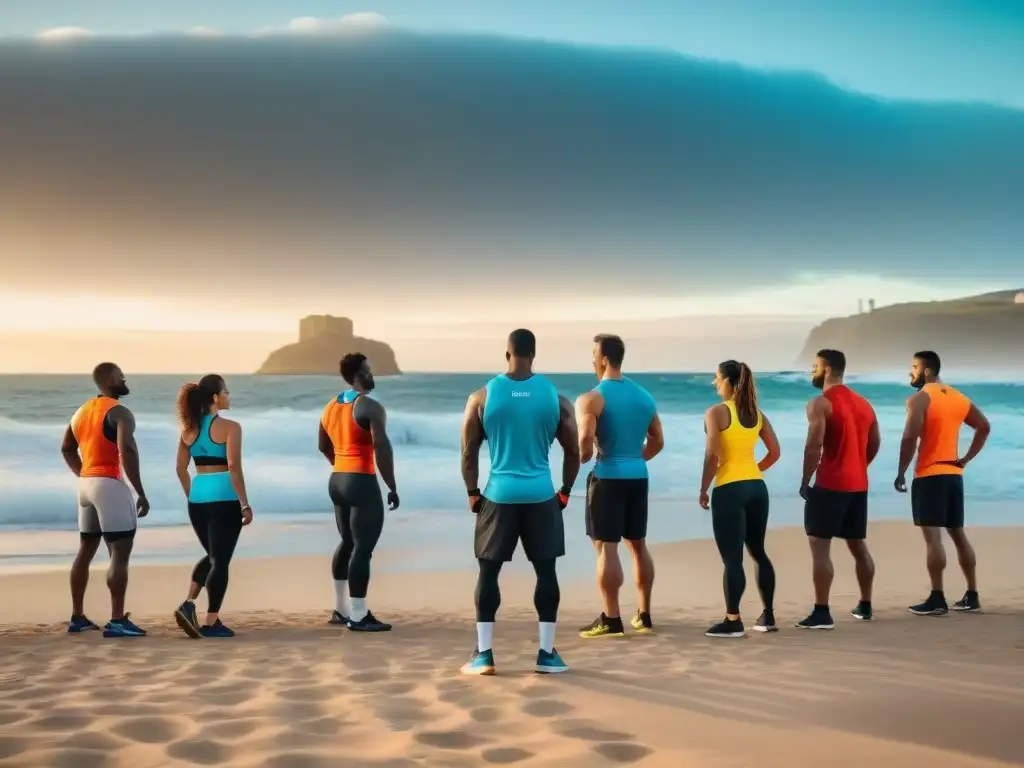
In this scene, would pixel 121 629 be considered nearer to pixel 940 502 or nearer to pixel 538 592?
pixel 538 592

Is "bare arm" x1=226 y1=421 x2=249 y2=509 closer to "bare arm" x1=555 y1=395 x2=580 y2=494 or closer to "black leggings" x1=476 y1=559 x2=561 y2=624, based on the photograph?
"black leggings" x1=476 y1=559 x2=561 y2=624

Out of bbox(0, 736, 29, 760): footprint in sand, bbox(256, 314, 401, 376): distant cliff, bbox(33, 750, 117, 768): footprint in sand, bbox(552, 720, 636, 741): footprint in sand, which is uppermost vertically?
bbox(256, 314, 401, 376): distant cliff

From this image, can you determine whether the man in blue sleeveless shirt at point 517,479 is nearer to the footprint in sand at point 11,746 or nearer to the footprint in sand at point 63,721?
the footprint in sand at point 63,721

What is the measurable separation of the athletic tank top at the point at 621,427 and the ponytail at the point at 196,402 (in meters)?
1.99

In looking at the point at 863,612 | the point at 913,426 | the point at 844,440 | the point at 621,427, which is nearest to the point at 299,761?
the point at 621,427

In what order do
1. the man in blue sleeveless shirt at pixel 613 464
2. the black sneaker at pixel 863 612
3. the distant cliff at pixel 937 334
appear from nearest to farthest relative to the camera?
1. the man in blue sleeveless shirt at pixel 613 464
2. the black sneaker at pixel 863 612
3. the distant cliff at pixel 937 334

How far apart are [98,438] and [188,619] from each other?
1.09 meters

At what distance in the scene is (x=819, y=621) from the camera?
17.5 feet

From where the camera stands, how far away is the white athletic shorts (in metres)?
5.31

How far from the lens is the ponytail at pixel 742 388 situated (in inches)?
197

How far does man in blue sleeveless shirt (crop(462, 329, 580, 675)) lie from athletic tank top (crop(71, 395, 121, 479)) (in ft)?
7.42

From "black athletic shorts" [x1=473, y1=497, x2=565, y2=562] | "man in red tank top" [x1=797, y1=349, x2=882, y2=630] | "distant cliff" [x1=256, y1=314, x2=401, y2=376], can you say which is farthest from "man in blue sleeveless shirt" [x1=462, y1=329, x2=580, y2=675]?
"distant cliff" [x1=256, y1=314, x2=401, y2=376]

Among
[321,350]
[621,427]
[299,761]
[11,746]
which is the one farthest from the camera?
[321,350]

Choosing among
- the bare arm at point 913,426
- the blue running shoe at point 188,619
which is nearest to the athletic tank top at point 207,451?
the blue running shoe at point 188,619
